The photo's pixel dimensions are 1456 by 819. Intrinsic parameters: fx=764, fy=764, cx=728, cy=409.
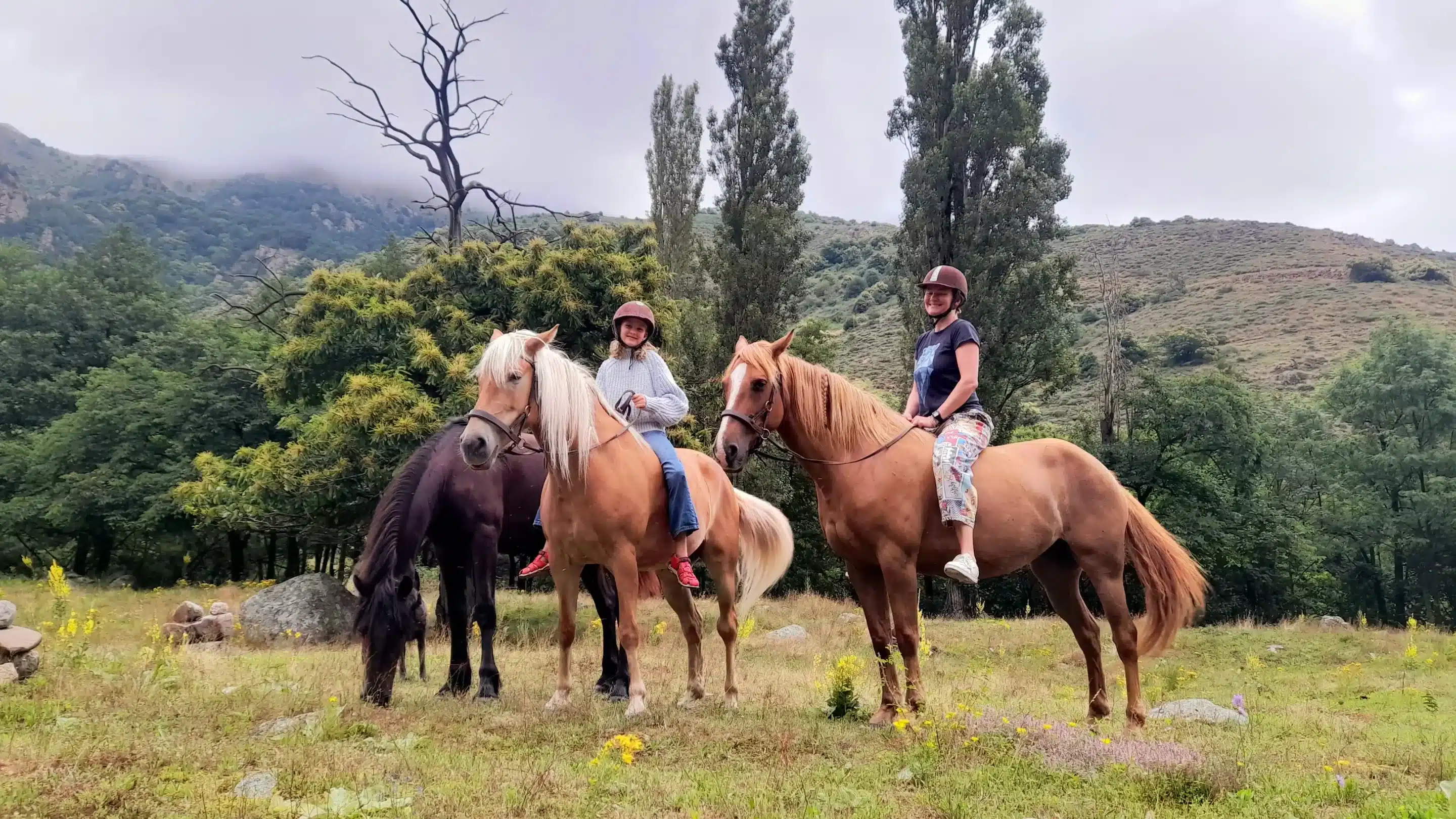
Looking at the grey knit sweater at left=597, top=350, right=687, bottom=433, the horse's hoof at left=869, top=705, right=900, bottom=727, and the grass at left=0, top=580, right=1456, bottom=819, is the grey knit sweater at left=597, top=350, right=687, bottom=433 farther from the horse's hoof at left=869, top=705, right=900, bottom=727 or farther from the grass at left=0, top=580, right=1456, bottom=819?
the horse's hoof at left=869, top=705, right=900, bottom=727

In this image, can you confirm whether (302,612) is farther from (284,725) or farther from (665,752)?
(665,752)

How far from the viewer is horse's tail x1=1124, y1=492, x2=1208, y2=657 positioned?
5684 millimetres

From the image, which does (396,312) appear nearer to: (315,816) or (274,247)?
(315,816)

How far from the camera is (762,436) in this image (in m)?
5.07

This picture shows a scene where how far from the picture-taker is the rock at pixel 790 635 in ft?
40.4

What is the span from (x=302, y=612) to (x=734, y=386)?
10473mm

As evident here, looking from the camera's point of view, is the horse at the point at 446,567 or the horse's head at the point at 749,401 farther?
the horse at the point at 446,567

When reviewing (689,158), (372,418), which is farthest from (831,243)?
(372,418)

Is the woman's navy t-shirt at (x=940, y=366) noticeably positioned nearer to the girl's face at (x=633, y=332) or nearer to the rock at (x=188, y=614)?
the girl's face at (x=633, y=332)

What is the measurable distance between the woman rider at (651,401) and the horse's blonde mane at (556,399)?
21.8 inches

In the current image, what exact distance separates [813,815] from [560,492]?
109 inches

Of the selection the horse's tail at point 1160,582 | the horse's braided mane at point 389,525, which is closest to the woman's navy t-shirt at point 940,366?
the horse's tail at point 1160,582

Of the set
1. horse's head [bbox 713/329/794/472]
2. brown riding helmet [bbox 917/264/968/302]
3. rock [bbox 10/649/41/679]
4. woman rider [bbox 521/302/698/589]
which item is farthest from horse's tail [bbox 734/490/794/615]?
rock [bbox 10/649/41/679]

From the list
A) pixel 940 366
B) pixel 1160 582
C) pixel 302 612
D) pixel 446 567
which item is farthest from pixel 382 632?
pixel 302 612
